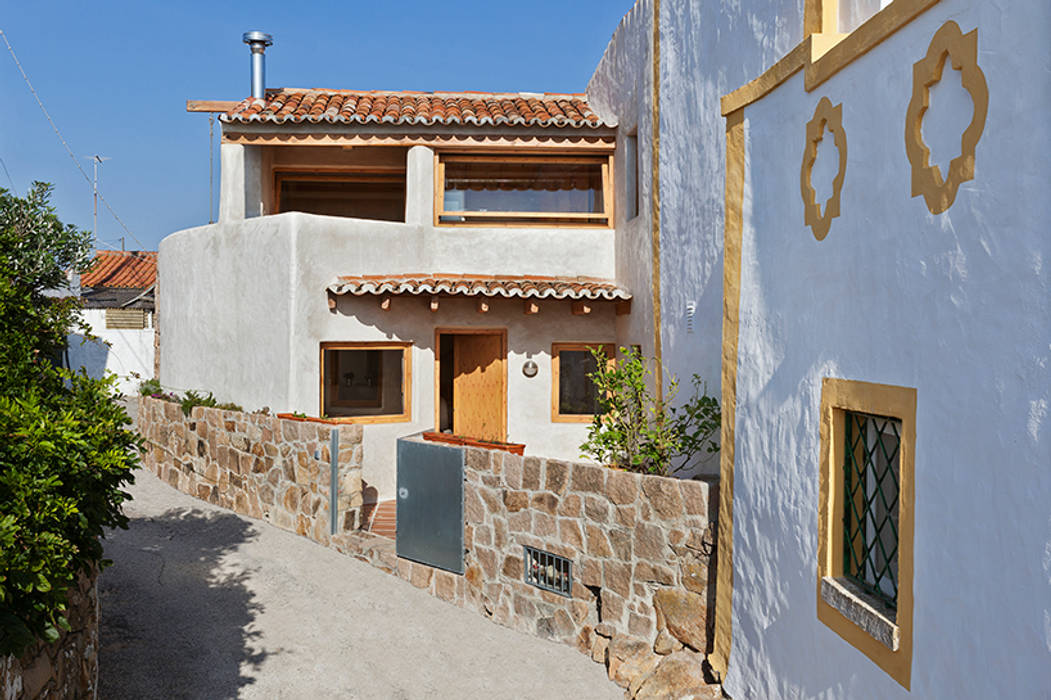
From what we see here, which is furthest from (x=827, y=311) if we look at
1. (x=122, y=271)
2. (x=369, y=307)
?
(x=122, y=271)

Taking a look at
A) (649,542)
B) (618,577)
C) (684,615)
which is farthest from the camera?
(618,577)

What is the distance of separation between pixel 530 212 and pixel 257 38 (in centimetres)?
659

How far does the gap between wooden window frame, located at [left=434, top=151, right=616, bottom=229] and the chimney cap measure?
15.3ft

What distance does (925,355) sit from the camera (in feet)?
12.7

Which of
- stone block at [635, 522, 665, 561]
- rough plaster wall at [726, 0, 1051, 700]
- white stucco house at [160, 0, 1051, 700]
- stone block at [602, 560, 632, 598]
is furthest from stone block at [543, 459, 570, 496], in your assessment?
rough plaster wall at [726, 0, 1051, 700]

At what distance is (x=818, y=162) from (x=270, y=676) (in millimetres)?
6451

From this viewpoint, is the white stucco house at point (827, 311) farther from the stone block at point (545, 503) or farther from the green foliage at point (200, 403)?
the stone block at point (545, 503)

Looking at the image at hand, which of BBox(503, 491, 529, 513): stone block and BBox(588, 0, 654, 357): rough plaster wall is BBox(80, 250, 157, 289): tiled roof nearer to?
BBox(588, 0, 654, 357): rough plaster wall

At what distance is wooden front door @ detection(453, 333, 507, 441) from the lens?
13.4m

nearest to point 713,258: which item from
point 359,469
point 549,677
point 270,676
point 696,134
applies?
point 696,134

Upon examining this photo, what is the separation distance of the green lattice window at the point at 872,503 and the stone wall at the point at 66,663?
4.63m

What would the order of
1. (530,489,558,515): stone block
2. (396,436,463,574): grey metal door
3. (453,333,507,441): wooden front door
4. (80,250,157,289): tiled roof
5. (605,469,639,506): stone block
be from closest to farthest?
1. (605,469,639,506): stone block
2. (530,489,558,515): stone block
3. (396,436,463,574): grey metal door
4. (453,333,507,441): wooden front door
5. (80,250,157,289): tiled roof

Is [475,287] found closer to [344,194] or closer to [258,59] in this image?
[344,194]

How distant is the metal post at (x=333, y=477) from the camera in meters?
10.3
